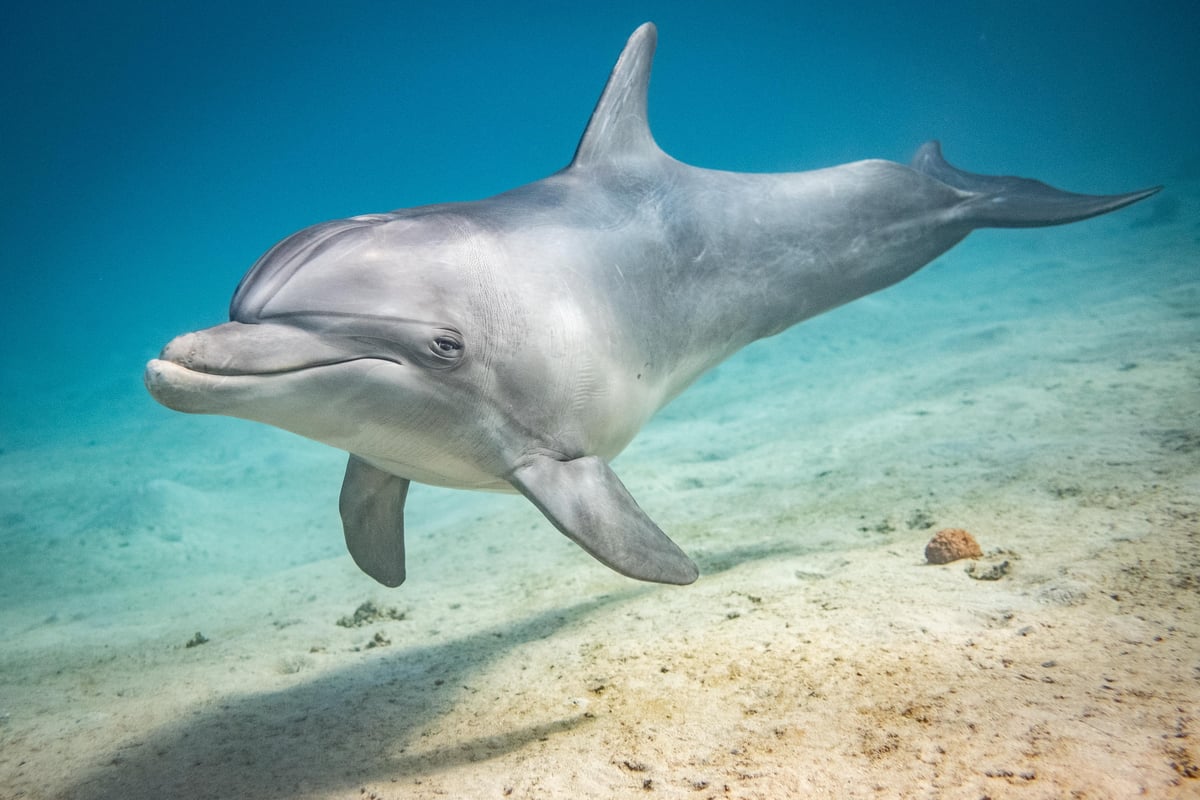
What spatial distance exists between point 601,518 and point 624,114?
283 centimetres

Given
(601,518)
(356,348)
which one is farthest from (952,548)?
(356,348)

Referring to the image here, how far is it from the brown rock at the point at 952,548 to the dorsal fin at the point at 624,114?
315cm

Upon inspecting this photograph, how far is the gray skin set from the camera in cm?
274

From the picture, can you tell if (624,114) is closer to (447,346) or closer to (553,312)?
(553,312)

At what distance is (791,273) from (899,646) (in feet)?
9.33

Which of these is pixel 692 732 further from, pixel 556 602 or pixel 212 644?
pixel 212 644

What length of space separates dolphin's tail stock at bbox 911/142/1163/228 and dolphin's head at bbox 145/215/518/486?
15.1 feet

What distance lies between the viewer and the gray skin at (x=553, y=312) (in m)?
2.74

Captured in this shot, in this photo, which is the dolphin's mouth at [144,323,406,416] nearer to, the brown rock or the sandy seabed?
the sandy seabed

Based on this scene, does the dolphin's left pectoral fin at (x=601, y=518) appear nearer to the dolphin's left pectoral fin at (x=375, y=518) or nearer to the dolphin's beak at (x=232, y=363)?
the dolphin's beak at (x=232, y=363)

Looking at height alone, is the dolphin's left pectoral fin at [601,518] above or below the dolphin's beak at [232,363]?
below

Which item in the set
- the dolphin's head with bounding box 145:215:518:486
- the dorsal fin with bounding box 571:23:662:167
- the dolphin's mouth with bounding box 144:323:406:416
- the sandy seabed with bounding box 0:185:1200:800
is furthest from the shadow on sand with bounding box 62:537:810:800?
the dorsal fin with bounding box 571:23:662:167

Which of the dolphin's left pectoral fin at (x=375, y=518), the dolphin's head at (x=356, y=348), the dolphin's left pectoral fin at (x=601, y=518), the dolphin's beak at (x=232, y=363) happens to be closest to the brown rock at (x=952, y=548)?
the dolphin's left pectoral fin at (x=601, y=518)

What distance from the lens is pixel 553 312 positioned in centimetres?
345
